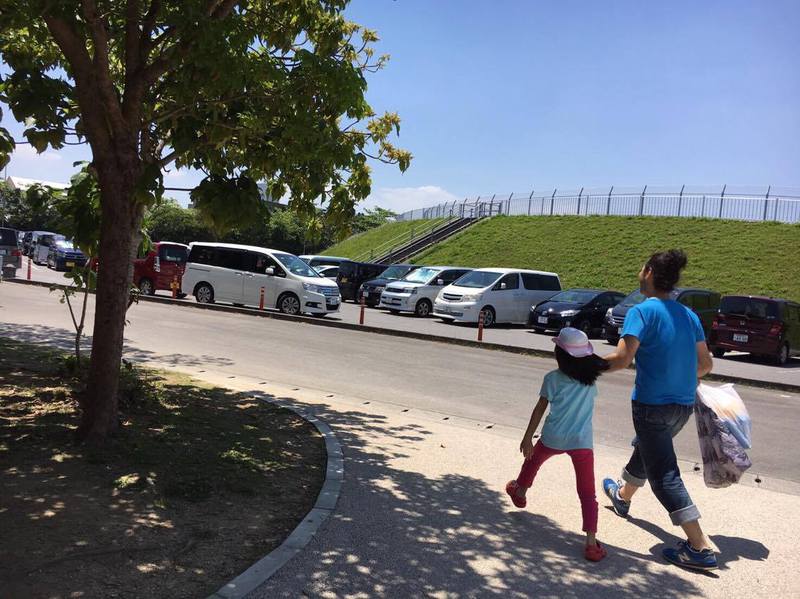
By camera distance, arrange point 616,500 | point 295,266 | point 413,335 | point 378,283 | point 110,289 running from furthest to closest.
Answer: point 378,283 < point 295,266 < point 413,335 < point 110,289 < point 616,500

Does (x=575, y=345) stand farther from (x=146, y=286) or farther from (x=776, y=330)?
(x=146, y=286)

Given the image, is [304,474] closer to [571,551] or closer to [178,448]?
[178,448]

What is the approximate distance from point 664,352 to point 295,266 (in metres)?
17.3

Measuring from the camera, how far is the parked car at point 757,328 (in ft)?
56.6

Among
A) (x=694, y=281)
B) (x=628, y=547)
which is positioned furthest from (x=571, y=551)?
(x=694, y=281)

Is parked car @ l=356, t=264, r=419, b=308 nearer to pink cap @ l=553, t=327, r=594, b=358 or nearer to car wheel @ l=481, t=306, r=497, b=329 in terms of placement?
car wheel @ l=481, t=306, r=497, b=329

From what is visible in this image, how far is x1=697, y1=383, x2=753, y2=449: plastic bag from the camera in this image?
4391mm

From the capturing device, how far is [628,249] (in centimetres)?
3678

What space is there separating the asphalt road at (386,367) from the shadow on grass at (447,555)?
314 centimetres

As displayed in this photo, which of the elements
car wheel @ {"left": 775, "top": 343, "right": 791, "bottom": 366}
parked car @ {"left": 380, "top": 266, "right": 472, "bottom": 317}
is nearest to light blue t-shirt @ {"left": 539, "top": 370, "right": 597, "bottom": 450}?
car wheel @ {"left": 775, "top": 343, "right": 791, "bottom": 366}

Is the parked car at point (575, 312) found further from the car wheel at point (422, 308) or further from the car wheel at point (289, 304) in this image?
the car wheel at point (289, 304)

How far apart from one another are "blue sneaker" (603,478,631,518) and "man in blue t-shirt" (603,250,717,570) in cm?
75

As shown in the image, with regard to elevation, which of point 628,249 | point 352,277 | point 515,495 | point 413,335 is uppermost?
point 628,249

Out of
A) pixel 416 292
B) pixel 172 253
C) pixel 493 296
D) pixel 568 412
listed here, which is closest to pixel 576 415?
pixel 568 412
